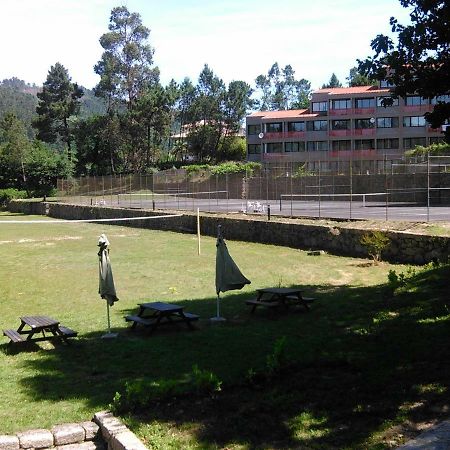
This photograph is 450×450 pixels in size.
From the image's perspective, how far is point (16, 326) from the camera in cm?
1196

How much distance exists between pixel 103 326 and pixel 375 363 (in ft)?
19.3

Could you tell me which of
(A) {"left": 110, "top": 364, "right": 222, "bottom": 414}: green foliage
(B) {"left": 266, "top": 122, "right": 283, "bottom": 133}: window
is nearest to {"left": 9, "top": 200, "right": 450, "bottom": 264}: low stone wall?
(A) {"left": 110, "top": 364, "right": 222, "bottom": 414}: green foliage

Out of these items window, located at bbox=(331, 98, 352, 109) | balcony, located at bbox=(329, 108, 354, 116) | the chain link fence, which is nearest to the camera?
the chain link fence

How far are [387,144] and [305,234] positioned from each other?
54902 millimetres

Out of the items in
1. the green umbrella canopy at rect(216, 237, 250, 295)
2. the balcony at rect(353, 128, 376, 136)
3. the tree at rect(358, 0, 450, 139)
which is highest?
the balcony at rect(353, 128, 376, 136)

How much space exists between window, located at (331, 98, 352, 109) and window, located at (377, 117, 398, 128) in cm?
452

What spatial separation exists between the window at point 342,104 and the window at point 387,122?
4.52m

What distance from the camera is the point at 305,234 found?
24.9 m

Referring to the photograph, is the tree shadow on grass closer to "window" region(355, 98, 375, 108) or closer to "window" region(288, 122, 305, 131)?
"window" region(355, 98, 375, 108)

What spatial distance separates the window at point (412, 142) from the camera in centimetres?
7350

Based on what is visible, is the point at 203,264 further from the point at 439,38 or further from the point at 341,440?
the point at 341,440

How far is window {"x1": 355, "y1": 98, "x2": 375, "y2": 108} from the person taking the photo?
76688 mm

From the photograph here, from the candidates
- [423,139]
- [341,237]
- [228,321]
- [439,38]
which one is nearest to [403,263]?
[341,237]

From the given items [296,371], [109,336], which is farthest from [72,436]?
[109,336]
